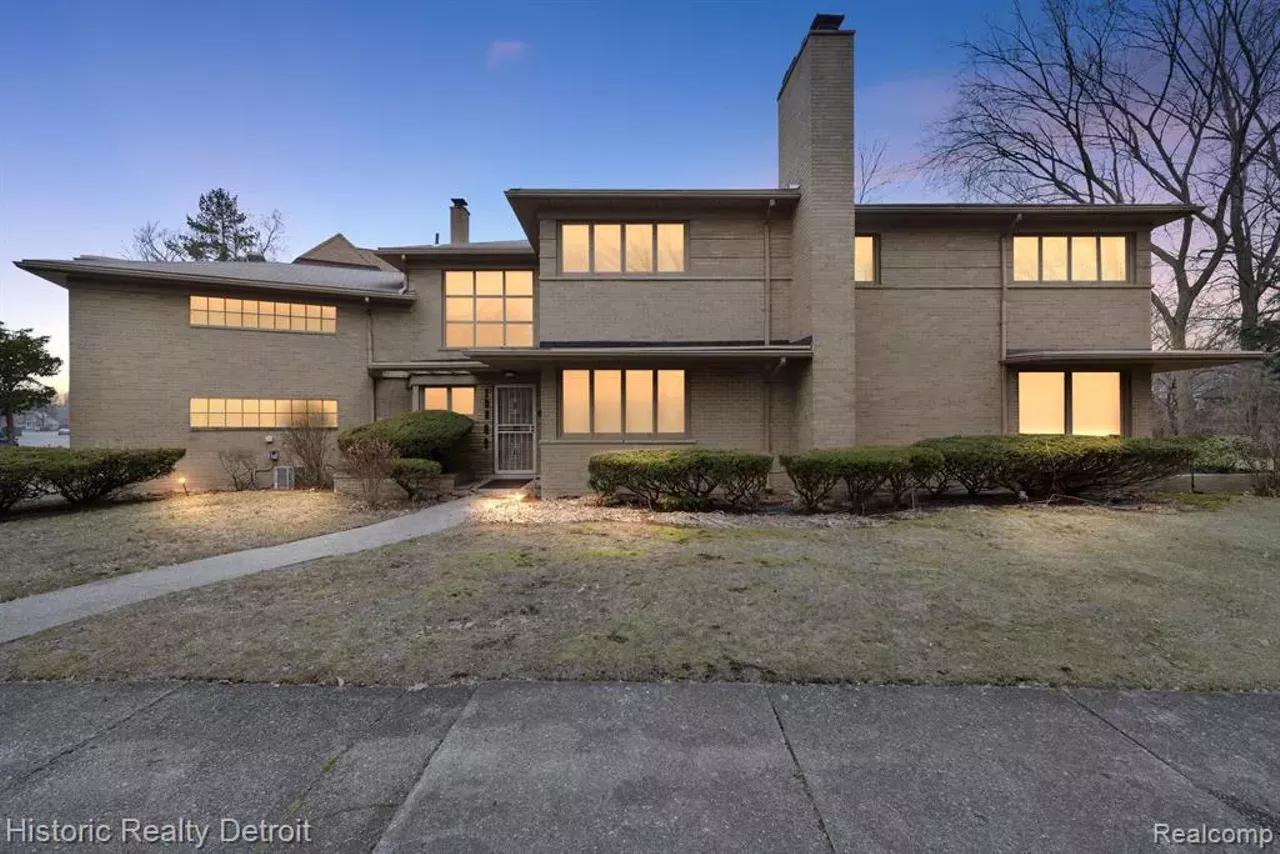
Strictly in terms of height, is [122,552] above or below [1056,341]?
below

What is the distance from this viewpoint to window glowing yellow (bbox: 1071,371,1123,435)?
11805mm

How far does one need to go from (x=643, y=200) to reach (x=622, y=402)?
4330 millimetres

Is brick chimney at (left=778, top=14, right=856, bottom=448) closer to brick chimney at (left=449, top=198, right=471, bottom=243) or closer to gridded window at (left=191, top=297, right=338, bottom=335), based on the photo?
brick chimney at (left=449, top=198, right=471, bottom=243)

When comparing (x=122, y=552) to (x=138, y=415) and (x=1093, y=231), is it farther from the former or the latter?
(x=1093, y=231)

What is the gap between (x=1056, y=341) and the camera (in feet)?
39.1

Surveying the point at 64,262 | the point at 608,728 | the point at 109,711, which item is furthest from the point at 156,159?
the point at 608,728

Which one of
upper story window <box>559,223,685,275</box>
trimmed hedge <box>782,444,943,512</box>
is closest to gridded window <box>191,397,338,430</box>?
upper story window <box>559,223,685,275</box>

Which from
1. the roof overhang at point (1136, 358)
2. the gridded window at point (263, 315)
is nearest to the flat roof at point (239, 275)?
the gridded window at point (263, 315)

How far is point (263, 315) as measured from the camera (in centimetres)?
1421

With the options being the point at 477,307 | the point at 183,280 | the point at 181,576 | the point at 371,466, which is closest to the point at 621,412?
the point at 371,466

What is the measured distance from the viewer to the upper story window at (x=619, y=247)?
38.6 ft

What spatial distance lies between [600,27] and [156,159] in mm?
19226
